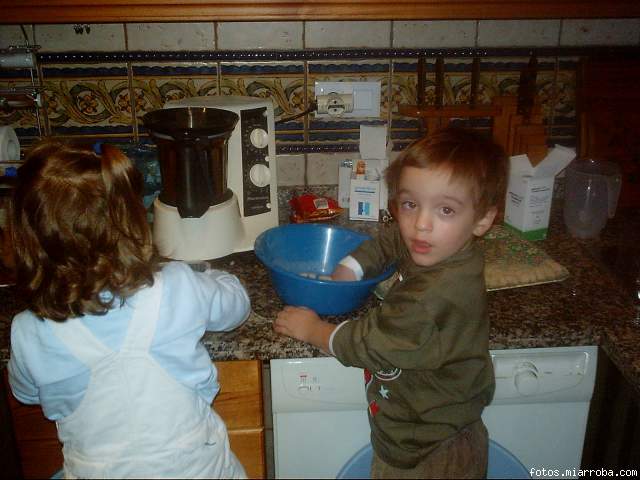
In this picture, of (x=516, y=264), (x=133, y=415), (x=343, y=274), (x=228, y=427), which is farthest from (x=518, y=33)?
(x=133, y=415)

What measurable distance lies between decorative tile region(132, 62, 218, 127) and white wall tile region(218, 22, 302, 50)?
77mm

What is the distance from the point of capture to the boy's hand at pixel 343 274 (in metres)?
1.18

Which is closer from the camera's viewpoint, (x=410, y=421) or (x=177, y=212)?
(x=410, y=421)

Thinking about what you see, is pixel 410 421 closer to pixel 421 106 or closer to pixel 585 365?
pixel 585 365

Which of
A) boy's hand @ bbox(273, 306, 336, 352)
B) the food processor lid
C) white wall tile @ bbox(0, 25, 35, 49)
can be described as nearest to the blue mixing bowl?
boy's hand @ bbox(273, 306, 336, 352)

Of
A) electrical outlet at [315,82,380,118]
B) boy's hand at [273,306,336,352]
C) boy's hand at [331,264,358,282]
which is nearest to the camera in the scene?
boy's hand at [273,306,336,352]

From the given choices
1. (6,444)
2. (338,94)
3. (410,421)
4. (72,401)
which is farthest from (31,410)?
(338,94)

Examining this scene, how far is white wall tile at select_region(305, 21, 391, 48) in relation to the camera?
61.0 inches

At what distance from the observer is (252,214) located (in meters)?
1.39

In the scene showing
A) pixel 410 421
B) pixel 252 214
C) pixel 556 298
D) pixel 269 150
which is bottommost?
pixel 410 421

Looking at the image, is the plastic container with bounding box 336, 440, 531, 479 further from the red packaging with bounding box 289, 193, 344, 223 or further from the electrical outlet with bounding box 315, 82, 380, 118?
the electrical outlet with bounding box 315, 82, 380, 118

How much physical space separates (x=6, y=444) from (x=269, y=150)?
0.80 meters

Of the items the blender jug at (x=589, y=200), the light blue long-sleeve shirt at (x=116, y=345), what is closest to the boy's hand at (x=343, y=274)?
the light blue long-sleeve shirt at (x=116, y=345)

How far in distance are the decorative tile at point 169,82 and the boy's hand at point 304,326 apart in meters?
0.73
